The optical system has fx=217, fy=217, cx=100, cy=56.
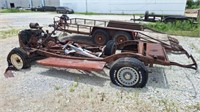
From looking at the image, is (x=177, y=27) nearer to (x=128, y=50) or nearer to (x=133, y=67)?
(x=128, y=50)

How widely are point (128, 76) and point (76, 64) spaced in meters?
1.29

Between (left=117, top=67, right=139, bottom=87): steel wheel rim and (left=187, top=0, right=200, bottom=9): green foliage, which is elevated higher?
(left=187, top=0, right=200, bottom=9): green foliage

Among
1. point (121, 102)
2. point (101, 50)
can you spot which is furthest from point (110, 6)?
point (121, 102)

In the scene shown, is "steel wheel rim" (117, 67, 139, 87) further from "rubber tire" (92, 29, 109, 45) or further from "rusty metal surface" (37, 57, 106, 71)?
"rubber tire" (92, 29, 109, 45)

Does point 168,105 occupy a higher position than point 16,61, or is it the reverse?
point 16,61

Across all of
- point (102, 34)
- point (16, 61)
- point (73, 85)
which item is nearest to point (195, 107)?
point (73, 85)

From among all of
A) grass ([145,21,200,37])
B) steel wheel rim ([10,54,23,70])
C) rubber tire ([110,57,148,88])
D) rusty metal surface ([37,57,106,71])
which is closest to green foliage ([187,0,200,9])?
grass ([145,21,200,37])

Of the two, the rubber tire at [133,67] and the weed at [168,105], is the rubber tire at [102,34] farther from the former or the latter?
the weed at [168,105]

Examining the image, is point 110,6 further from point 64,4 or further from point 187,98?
point 187,98

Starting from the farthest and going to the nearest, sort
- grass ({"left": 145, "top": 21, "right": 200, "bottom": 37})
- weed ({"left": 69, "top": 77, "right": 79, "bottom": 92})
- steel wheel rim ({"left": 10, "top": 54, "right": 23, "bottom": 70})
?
grass ({"left": 145, "top": 21, "right": 200, "bottom": 37})
steel wheel rim ({"left": 10, "top": 54, "right": 23, "bottom": 70})
weed ({"left": 69, "top": 77, "right": 79, "bottom": 92})

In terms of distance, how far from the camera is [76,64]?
5188mm

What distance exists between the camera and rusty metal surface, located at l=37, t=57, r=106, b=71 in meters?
4.95

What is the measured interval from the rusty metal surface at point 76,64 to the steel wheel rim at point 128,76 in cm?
47

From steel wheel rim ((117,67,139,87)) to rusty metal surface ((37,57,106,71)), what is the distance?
1.54 ft
